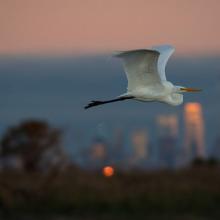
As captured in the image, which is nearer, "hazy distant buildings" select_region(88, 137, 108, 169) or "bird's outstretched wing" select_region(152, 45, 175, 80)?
"bird's outstretched wing" select_region(152, 45, 175, 80)

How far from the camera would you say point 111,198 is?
21.1 meters

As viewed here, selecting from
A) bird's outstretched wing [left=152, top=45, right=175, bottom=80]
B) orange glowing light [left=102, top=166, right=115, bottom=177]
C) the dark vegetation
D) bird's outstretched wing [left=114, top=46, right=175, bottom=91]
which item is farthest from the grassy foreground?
bird's outstretched wing [left=114, top=46, right=175, bottom=91]

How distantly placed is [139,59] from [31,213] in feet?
35.8

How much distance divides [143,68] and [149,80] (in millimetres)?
310

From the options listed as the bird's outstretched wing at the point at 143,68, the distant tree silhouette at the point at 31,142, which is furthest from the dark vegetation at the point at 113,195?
the bird's outstretched wing at the point at 143,68

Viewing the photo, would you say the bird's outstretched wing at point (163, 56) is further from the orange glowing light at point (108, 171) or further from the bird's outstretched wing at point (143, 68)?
the orange glowing light at point (108, 171)

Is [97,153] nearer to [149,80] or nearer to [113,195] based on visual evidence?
[113,195]

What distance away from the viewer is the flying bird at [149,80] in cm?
1050

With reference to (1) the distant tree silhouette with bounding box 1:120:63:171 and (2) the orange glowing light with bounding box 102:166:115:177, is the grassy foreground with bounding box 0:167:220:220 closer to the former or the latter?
(2) the orange glowing light with bounding box 102:166:115:177

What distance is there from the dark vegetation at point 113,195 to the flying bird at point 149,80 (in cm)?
861

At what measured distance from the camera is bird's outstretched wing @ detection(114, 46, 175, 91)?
10222mm

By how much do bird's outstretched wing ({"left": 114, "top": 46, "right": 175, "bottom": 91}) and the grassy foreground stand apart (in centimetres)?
915

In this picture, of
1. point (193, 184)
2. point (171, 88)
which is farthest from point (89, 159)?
point (171, 88)

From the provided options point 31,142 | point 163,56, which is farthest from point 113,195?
point 163,56
